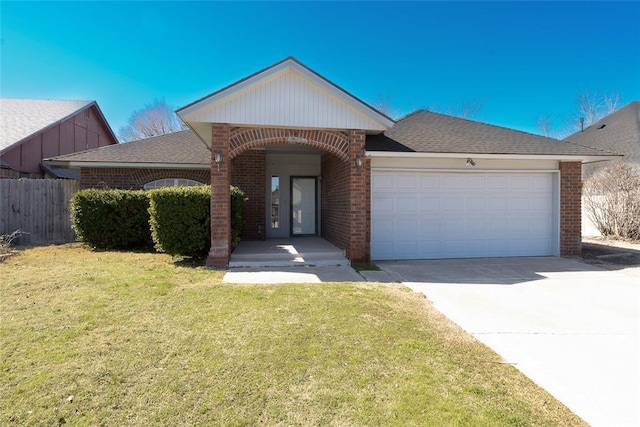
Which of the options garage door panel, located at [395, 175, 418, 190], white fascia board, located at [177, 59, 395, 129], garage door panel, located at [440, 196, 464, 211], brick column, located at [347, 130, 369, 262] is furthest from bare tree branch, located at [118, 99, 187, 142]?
garage door panel, located at [440, 196, 464, 211]

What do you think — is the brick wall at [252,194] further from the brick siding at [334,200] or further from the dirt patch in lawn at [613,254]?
the dirt patch in lawn at [613,254]

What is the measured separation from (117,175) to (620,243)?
728 inches

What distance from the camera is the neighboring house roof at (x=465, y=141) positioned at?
9102 millimetres

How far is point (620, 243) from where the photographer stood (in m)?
12.7

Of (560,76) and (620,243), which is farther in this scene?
(560,76)

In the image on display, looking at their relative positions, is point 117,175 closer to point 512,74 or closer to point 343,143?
point 343,143

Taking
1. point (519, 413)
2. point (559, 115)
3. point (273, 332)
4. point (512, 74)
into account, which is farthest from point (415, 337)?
point (559, 115)

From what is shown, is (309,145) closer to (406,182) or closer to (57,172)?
(406,182)

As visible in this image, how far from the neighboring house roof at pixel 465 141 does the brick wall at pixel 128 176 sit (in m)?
6.46

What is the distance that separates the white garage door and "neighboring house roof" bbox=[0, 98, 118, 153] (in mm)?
16329

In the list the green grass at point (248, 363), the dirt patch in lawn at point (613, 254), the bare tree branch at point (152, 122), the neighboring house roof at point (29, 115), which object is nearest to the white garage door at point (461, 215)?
the dirt patch in lawn at point (613, 254)

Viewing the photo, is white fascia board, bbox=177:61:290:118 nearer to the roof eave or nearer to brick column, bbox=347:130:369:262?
brick column, bbox=347:130:369:262

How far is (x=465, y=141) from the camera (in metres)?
9.80

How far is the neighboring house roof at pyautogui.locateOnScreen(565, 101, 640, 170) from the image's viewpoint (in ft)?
60.2
